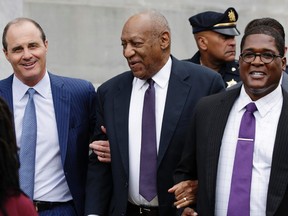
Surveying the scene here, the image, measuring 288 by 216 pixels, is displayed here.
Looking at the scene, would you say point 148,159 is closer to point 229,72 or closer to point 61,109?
point 61,109

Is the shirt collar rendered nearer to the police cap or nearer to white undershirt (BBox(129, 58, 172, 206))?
white undershirt (BBox(129, 58, 172, 206))

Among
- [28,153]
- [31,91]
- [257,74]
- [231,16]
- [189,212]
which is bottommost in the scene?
[189,212]

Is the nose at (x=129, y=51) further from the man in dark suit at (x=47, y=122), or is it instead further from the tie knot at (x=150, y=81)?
the man in dark suit at (x=47, y=122)

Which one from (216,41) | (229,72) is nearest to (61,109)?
(229,72)

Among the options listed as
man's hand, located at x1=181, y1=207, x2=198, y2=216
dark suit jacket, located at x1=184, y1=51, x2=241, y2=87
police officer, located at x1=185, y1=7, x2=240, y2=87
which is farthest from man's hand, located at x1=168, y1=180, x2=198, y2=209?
police officer, located at x1=185, y1=7, x2=240, y2=87

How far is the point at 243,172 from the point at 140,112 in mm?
940

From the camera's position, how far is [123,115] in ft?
16.3

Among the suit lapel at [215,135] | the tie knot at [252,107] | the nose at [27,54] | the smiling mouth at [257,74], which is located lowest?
the suit lapel at [215,135]

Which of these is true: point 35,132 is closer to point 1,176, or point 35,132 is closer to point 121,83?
point 121,83

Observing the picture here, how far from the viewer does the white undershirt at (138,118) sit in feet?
16.1

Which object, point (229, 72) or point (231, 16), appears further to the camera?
point (231, 16)

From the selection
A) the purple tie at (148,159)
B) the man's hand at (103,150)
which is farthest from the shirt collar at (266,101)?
the man's hand at (103,150)

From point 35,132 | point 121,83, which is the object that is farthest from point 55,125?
point 121,83

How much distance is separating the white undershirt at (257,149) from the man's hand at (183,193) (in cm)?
29
